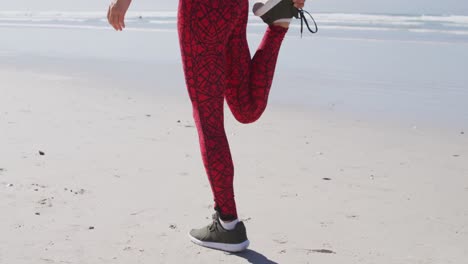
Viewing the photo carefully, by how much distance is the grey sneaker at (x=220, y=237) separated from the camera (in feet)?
10.7

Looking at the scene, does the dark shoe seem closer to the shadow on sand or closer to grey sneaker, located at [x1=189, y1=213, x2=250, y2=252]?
grey sneaker, located at [x1=189, y1=213, x2=250, y2=252]

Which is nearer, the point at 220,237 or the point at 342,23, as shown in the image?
the point at 220,237

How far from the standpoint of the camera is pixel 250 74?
11.1ft

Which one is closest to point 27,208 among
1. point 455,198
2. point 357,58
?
point 455,198

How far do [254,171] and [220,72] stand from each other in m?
1.59

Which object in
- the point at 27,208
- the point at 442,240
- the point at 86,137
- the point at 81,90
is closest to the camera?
the point at 442,240

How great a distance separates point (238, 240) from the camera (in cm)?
326

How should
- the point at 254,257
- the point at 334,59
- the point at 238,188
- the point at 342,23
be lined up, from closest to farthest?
the point at 254,257
the point at 238,188
the point at 334,59
the point at 342,23

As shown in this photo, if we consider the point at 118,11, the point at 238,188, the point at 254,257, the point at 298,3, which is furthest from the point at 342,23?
the point at 118,11

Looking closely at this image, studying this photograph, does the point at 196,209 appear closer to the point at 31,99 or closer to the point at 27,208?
the point at 27,208

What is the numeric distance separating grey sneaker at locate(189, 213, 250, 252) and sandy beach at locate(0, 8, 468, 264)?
0.14ft

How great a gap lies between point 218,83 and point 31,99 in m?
4.28

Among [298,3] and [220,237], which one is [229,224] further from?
[298,3]

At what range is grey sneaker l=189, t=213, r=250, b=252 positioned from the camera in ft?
10.7
